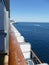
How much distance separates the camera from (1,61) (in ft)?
2.74

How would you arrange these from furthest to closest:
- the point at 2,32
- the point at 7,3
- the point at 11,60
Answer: the point at 7,3
the point at 11,60
the point at 2,32

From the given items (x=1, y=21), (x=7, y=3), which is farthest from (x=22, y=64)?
(x=7, y=3)

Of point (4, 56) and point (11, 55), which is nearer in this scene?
point (4, 56)

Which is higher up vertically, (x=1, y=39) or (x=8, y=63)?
(x=1, y=39)

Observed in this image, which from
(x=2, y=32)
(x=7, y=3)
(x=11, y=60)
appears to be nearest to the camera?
(x=2, y=32)

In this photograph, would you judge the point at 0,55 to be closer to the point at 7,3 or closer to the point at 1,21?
the point at 1,21

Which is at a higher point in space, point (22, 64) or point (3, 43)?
point (3, 43)

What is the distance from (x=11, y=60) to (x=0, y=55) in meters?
0.12

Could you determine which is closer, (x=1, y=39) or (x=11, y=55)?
(x=1, y=39)

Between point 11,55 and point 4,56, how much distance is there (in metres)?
0.14

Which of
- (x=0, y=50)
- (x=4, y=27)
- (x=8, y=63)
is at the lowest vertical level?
(x=8, y=63)

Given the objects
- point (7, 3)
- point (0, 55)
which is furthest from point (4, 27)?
point (7, 3)

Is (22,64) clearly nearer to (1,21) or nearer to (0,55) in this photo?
(0,55)

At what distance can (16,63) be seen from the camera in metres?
0.85
